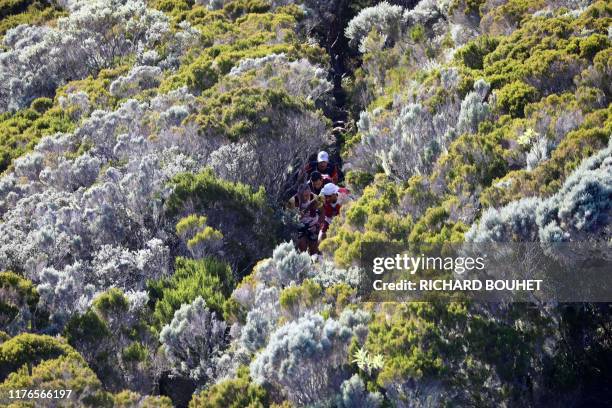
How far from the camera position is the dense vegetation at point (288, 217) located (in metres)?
10.4

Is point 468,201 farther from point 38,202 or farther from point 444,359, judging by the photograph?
point 38,202

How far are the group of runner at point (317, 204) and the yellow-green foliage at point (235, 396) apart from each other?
14.6 feet

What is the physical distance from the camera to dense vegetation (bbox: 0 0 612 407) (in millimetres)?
10375

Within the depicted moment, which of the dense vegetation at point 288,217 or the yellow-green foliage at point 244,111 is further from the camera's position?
the yellow-green foliage at point 244,111

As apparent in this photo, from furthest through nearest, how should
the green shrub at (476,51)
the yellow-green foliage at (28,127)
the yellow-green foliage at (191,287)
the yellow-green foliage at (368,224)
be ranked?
1. the yellow-green foliage at (28,127)
2. the green shrub at (476,51)
3. the yellow-green foliage at (191,287)
4. the yellow-green foliage at (368,224)

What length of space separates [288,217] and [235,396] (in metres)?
5.84

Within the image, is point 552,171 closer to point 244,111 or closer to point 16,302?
point 16,302

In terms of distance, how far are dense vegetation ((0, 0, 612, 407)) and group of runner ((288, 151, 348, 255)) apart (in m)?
0.33

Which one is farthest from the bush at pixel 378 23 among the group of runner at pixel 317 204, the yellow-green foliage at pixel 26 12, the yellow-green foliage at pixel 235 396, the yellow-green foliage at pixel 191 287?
the yellow-green foliage at pixel 235 396

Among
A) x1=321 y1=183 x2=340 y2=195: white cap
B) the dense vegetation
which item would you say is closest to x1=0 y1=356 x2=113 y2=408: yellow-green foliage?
the dense vegetation

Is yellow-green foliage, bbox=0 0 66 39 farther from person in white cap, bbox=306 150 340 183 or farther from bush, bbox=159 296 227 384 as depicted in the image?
bush, bbox=159 296 227 384

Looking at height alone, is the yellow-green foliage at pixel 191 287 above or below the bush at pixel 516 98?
below

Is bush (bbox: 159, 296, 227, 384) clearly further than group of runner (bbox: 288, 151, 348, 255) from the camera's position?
No

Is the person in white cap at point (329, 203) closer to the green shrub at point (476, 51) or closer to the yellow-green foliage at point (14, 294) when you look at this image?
the green shrub at point (476, 51)
